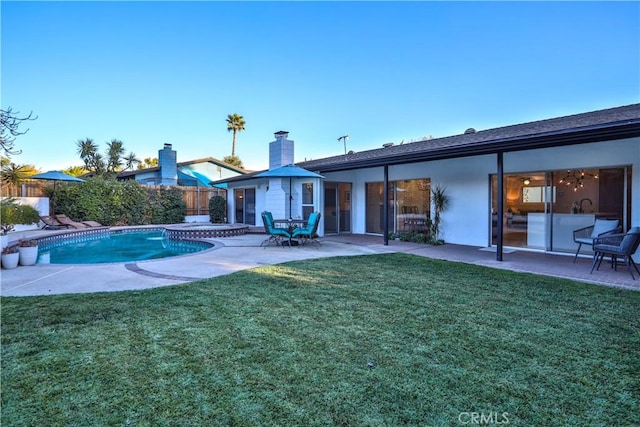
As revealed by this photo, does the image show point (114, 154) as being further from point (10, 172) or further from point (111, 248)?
point (10, 172)

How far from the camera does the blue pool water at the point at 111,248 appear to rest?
33.1ft

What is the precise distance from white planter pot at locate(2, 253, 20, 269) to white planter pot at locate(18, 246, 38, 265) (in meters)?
0.16

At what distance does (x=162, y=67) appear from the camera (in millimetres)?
14898

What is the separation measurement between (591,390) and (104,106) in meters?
20.9

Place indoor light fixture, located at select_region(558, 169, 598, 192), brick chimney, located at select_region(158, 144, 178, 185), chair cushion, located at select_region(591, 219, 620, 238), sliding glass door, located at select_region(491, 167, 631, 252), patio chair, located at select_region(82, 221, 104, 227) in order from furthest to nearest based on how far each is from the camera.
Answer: brick chimney, located at select_region(158, 144, 178, 185), patio chair, located at select_region(82, 221, 104, 227), indoor light fixture, located at select_region(558, 169, 598, 192), sliding glass door, located at select_region(491, 167, 631, 252), chair cushion, located at select_region(591, 219, 620, 238)

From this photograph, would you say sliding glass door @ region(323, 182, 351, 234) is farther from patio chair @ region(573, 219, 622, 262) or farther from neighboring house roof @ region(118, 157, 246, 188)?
neighboring house roof @ region(118, 157, 246, 188)

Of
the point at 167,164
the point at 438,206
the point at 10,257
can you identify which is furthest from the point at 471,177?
the point at 167,164

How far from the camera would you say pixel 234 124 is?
46031mm

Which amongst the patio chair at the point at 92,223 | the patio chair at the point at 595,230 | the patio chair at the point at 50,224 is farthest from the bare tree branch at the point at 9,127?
the patio chair at the point at 92,223

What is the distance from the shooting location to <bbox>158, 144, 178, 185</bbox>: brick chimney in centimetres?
2255

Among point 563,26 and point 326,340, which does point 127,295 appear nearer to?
point 326,340

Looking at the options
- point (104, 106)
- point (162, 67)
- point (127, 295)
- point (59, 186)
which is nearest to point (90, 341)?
point (127, 295)

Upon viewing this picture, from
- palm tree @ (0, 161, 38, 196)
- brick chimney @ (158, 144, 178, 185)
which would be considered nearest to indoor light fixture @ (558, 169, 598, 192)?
palm tree @ (0, 161, 38, 196)

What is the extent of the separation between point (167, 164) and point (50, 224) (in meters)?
7.88
